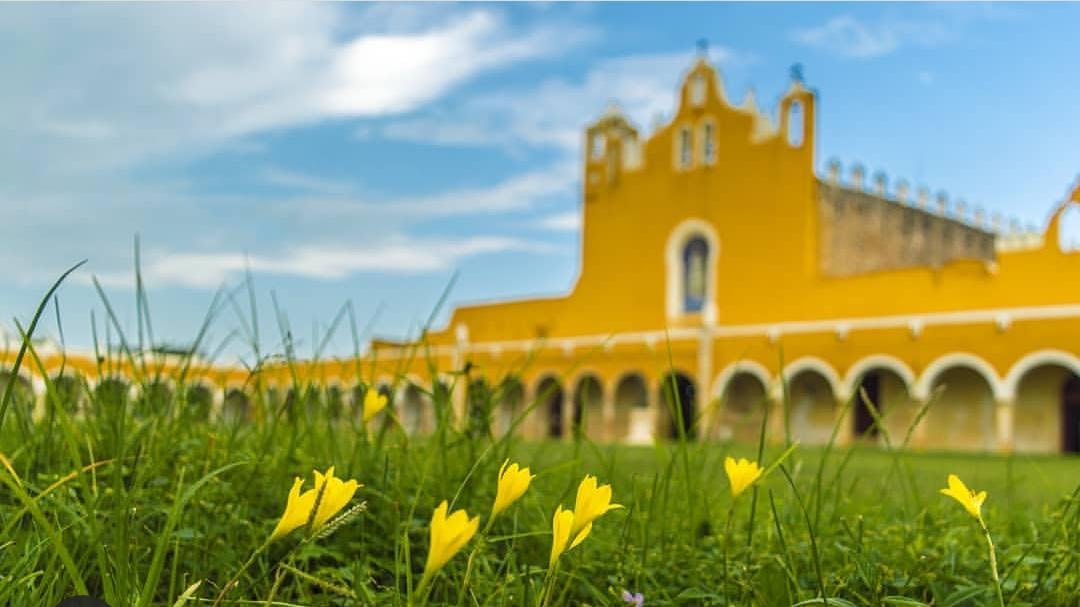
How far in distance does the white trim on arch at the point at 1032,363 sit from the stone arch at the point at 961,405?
44cm

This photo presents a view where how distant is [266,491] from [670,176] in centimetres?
2172

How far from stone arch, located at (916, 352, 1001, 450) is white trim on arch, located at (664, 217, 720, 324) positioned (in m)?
5.12

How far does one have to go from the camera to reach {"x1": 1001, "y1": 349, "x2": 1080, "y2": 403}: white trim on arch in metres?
16.5

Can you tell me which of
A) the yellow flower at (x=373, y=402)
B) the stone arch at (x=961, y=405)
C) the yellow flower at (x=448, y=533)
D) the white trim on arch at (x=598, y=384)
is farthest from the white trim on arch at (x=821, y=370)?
the yellow flower at (x=448, y=533)

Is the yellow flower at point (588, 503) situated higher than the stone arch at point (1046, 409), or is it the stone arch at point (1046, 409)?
the yellow flower at point (588, 503)

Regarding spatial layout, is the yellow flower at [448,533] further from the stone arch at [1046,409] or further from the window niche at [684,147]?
the window niche at [684,147]

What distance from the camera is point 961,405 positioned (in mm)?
18750

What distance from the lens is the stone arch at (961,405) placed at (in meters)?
17.7

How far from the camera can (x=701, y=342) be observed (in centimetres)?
2094

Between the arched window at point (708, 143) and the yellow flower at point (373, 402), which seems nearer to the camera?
the yellow flower at point (373, 402)

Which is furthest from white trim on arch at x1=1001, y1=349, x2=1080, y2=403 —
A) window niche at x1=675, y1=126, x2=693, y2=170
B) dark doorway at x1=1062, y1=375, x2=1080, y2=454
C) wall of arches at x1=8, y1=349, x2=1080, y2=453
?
window niche at x1=675, y1=126, x2=693, y2=170

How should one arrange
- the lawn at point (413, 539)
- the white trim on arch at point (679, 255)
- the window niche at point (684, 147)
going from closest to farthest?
the lawn at point (413, 539) → the white trim on arch at point (679, 255) → the window niche at point (684, 147)

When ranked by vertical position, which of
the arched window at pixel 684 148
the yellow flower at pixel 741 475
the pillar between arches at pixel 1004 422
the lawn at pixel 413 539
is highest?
the arched window at pixel 684 148

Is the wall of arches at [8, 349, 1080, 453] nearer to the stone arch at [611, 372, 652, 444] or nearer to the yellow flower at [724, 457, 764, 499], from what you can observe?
the stone arch at [611, 372, 652, 444]
